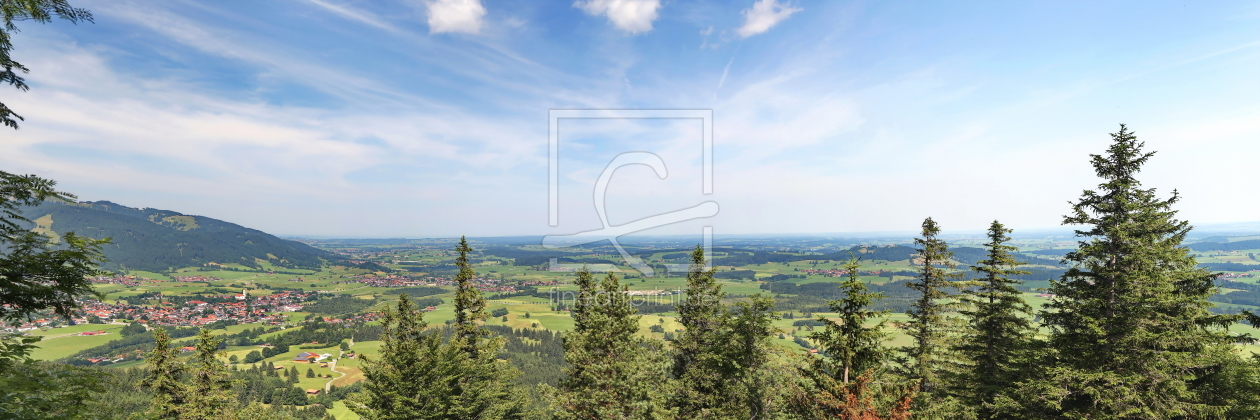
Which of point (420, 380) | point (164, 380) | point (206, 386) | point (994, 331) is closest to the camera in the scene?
point (994, 331)

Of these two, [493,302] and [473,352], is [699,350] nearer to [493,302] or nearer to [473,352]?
[473,352]

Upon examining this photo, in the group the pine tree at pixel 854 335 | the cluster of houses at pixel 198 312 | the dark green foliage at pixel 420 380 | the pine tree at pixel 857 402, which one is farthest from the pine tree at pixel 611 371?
the cluster of houses at pixel 198 312

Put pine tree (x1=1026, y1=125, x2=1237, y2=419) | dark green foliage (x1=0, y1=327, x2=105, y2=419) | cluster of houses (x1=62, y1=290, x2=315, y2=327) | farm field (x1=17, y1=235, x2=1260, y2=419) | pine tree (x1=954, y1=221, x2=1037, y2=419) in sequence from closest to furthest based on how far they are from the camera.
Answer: dark green foliage (x1=0, y1=327, x2=105, y2=419) → pine tree (x1=1026, y1=125, x2=1237, y2=419) → pine tree (x1=954, y1=221, x2=1037, y2=419) → farm field (x1=17, y1=235, x2=1260, y2=419) → cluster of houses (x1=62, y1=290, x2=315, y2=327)

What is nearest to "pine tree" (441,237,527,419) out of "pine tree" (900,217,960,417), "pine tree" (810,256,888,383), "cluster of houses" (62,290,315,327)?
"pine tree" (810,256,888,383)

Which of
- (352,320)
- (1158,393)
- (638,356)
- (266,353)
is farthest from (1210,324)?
(352,320)

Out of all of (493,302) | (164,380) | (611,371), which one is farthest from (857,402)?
(493,302)

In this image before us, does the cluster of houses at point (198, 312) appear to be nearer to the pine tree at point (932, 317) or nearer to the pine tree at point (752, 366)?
the pine tree at point (752, 366)

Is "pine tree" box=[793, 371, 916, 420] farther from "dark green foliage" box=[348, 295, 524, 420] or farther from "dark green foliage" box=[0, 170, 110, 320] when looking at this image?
"dark green foliage" box=[0, 170, 110, 320]

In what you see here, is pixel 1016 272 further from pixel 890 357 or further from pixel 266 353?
pixel 266 353
